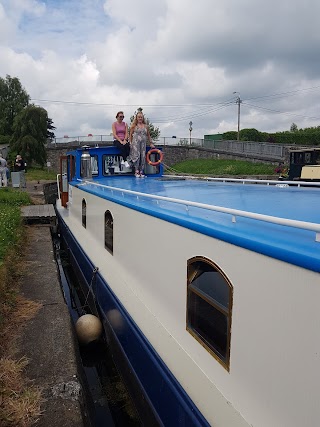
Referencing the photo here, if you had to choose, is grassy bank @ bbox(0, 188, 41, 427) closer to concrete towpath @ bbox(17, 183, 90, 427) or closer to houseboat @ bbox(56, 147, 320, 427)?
concrete towpath @ bbox(17, 183, 90, 427)

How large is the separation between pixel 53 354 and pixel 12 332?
0.71m

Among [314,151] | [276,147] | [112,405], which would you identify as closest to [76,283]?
[112,405]

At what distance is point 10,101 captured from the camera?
45750 millimetres

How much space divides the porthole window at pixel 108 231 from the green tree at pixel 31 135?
30.0 m

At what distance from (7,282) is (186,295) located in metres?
3.69

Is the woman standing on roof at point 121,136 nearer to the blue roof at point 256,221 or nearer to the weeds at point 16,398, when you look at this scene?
the blue roof at point 256,221

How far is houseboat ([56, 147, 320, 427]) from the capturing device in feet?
6.14

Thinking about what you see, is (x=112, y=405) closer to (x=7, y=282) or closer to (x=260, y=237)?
(x=7, y=282)

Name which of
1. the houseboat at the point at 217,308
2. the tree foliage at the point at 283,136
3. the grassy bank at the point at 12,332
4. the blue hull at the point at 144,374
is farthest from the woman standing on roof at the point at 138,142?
the tree foliage at the point at 283,136

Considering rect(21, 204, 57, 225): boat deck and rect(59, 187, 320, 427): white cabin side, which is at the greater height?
rect(59, 187, 320, 427): white cabin side

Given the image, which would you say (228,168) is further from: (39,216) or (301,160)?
(39,216)

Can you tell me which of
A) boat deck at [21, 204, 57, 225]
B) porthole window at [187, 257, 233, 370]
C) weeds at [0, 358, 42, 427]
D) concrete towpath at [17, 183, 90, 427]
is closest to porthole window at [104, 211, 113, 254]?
concrete towpath at [17, 183, 90, 427]

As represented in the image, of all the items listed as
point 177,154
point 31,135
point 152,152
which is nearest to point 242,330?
point 152,152

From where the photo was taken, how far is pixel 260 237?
86.4 inches
